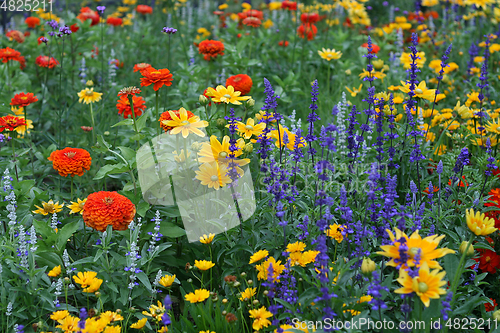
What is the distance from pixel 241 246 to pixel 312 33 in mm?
3561

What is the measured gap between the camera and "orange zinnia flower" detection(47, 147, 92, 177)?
7.39 feet

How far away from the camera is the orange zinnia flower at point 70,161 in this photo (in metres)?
2.25

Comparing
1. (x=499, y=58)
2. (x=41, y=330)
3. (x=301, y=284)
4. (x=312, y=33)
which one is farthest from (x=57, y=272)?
(x=499, y=58)

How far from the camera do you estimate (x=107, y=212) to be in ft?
6.17

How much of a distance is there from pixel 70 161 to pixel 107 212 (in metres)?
0.56

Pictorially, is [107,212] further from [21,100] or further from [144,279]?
[21,100]

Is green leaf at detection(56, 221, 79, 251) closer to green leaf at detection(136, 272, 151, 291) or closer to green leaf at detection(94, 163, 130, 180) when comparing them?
green leaf at detection(94, 163, 130, 180)

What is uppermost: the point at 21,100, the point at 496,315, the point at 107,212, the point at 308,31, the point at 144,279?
the point at 308,31

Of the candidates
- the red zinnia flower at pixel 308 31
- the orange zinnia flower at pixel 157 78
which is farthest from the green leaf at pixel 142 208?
the red zinnia flower at pixel 308 31

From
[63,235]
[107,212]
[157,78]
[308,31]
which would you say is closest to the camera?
[107,212]

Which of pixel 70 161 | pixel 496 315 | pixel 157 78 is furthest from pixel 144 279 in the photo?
pixel 496 315

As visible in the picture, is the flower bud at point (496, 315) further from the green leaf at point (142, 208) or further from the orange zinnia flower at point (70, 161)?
the orange zinnia flower at point (70, 161)

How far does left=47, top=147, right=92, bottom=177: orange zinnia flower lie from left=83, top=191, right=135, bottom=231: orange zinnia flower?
1.32ft

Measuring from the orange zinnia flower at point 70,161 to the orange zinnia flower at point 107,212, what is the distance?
403mm
